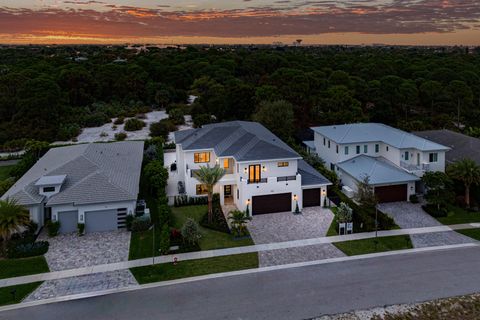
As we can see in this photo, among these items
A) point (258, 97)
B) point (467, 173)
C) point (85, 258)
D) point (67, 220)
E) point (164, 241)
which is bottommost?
point (85, 258)

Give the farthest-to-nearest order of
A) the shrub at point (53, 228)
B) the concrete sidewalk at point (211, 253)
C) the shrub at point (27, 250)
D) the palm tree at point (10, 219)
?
1. the shrub at point (53, 228)
2. the shrub at point (27, 250)
3. the palm tree at point (10, 219)
4. the concrete sidewalk at point (211, 253)

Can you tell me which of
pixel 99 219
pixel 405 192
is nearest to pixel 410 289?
pixel 405 192

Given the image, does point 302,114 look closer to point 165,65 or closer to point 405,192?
point 405,192

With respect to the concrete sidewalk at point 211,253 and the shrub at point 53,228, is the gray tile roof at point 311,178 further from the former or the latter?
the shrub at point 53,228

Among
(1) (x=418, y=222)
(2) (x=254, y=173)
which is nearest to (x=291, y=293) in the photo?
(2) (x=254, y=173)

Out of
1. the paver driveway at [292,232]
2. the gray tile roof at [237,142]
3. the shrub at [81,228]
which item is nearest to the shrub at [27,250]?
the shrub at [81,228]

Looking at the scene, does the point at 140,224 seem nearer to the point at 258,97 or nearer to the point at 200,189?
the point at 200,189

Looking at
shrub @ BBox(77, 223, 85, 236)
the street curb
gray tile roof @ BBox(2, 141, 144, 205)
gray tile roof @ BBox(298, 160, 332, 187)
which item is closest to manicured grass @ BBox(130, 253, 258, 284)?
the street curb
